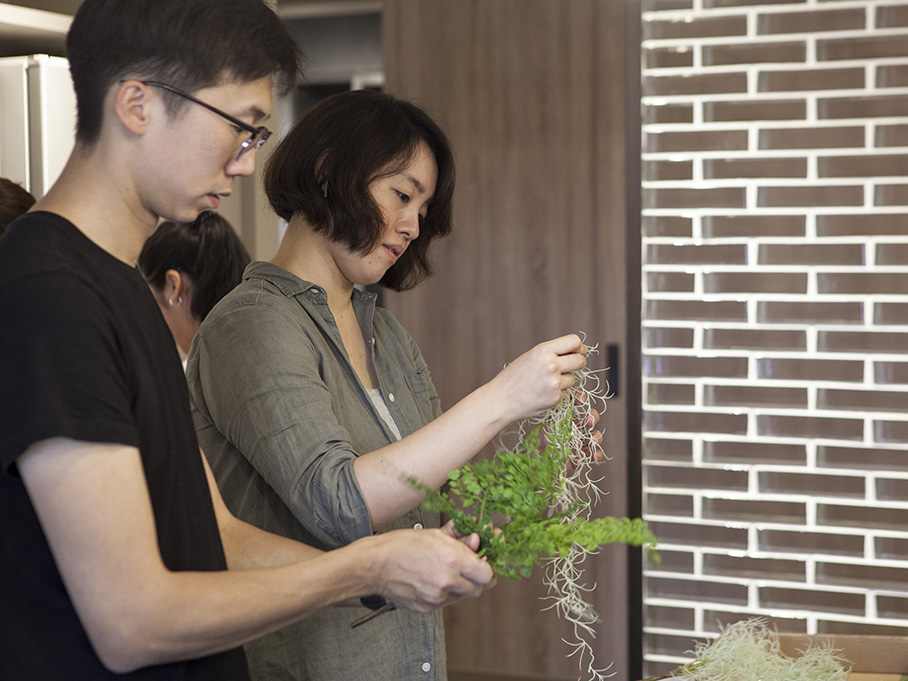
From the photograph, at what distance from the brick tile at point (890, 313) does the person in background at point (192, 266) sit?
2.04m

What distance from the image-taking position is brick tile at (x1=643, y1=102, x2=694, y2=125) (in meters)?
3.14

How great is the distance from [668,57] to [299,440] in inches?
92.4


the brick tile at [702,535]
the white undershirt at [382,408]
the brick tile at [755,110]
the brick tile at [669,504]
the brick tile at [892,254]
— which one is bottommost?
the brick tile at [702,535]

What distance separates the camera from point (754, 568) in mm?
3107

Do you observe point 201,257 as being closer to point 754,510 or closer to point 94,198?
point 94,198

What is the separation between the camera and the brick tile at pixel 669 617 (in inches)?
126

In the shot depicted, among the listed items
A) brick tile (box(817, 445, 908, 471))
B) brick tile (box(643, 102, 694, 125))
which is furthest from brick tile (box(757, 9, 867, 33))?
brick tile (box(817, 445, 908, 471))

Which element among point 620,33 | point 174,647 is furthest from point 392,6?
point 174,647

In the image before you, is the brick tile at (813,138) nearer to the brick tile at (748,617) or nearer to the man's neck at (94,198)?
the brick tile at (748,617)

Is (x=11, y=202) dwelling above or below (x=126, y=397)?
above

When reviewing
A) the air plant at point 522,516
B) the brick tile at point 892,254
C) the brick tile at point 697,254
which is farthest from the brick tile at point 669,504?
the air plant at point 522,516

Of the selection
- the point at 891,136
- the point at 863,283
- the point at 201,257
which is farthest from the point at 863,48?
the point at 201,257

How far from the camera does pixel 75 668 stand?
93cm

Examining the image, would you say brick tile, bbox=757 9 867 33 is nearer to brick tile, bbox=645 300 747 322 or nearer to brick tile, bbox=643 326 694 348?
brick tile, bbox=645 300 747 322
